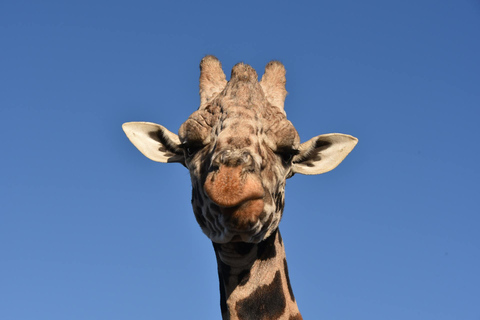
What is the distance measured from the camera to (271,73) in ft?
22.8

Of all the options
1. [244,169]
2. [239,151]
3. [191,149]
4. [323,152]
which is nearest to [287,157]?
[323,152]

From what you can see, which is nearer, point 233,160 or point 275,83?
point 233,160

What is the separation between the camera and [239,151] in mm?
4715

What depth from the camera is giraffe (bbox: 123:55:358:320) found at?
460 cm

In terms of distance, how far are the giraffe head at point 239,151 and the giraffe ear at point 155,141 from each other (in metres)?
0.01

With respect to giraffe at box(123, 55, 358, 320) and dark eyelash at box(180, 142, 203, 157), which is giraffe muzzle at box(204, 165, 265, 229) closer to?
giraffe at box(123, 55, 358, 320)

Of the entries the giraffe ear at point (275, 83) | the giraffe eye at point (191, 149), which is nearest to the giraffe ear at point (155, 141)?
the giraffe eye at point (191, 149)

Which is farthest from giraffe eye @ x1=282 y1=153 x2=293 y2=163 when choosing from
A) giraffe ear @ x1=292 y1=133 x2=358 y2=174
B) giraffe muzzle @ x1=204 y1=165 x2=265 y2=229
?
giraffe muzzle @ x1=204 y1=165 x2=265 y2=229

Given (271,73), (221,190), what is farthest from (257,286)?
(271,73)

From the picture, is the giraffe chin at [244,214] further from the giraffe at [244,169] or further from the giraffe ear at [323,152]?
the giraffe ear at [323,152]

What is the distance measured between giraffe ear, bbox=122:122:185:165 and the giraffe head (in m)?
0.01

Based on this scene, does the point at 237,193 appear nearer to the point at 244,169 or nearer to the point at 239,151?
the point at 244,169

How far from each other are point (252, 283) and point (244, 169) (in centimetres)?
152

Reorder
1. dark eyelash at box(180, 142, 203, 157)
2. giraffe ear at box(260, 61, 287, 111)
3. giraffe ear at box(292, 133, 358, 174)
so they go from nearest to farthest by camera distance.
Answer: dark eyelash at box(180, 142, 203, 157), giraffe ear at box(292, 133, 358, 174), giraffe ear at box(260, 61, 287, 111)
